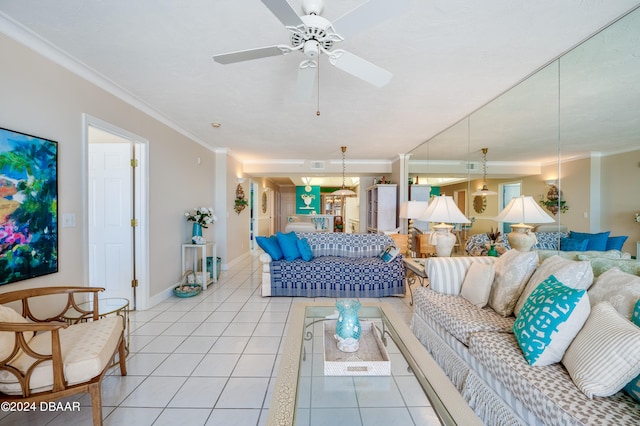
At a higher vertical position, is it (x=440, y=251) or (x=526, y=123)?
(x=526, y=123)

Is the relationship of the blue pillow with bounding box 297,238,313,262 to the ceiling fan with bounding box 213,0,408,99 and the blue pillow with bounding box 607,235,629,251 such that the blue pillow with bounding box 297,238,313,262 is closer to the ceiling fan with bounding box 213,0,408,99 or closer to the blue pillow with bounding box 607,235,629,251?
the ceiling fan with bounding box 213,0,408,99

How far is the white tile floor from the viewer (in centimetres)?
162

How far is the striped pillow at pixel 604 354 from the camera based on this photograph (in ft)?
3.65

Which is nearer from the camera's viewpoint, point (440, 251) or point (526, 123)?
point (526, 123)

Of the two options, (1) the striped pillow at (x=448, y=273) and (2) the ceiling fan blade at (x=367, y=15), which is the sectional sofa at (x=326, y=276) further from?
(2) the ceiling fan blade at (x=367, y=15)

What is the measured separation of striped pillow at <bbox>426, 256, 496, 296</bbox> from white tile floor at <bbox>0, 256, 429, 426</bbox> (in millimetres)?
748

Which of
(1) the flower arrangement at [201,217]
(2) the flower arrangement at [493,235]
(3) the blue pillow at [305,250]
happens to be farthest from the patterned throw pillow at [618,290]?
(1) the flower arrangement at [201,217]

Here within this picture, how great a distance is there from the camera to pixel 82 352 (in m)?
1.47

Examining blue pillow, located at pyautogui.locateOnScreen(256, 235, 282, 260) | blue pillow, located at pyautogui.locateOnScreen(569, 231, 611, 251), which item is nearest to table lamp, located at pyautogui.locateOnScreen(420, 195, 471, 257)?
blue pillow, located at pyautogui.locateOnScreen(569, 231, 611, 251)

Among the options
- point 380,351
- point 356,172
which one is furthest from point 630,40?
point 356,172

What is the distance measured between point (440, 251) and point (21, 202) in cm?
371

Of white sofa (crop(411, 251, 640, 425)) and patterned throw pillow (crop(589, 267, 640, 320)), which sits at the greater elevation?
patterned throw pillow (crop(589, 267, 640, 320))

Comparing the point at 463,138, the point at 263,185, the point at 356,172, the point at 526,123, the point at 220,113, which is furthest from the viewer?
the point at 263,185

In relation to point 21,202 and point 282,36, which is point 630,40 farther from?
point 21,202
